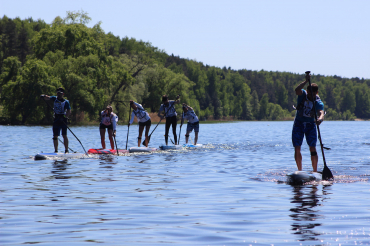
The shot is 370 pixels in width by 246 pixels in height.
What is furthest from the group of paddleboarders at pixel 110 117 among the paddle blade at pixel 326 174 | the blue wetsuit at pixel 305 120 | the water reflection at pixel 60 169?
the paddle blade at pixel 326 174

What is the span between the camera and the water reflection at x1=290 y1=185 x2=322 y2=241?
5727 millimetres

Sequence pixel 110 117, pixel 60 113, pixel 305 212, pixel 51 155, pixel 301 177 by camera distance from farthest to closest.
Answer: pixel 110 117 → pixel 60 113 → pixel 51 155 → pixel 301 177 → pixel 305 212

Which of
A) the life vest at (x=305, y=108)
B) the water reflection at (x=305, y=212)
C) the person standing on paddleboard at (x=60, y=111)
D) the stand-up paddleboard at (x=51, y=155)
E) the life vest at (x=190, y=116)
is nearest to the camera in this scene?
the water reflection at (x=305, y=212)

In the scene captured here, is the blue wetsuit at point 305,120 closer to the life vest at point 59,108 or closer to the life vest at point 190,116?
the life vest at point 59,108

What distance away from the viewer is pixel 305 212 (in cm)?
707

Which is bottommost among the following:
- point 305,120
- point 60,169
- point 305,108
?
point 60,169

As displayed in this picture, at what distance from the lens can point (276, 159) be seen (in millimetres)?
16703

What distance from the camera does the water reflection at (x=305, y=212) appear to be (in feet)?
18.8

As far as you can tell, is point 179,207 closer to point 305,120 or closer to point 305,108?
point 305,120

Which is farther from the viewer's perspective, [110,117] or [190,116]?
[190,116]

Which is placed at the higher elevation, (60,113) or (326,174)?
(60,113)

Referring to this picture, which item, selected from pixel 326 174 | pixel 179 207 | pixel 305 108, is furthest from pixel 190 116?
pixel 179 207

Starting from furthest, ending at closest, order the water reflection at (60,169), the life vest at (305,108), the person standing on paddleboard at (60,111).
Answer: the person standing on paddleboard at (60,111)
the water reflection at (60,169)
the life vest at (305,108)

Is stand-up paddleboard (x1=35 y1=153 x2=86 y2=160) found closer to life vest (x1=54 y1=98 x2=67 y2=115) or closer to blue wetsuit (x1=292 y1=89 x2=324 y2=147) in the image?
life vest (x1=54 y1=98 x2=67 y2=115)
